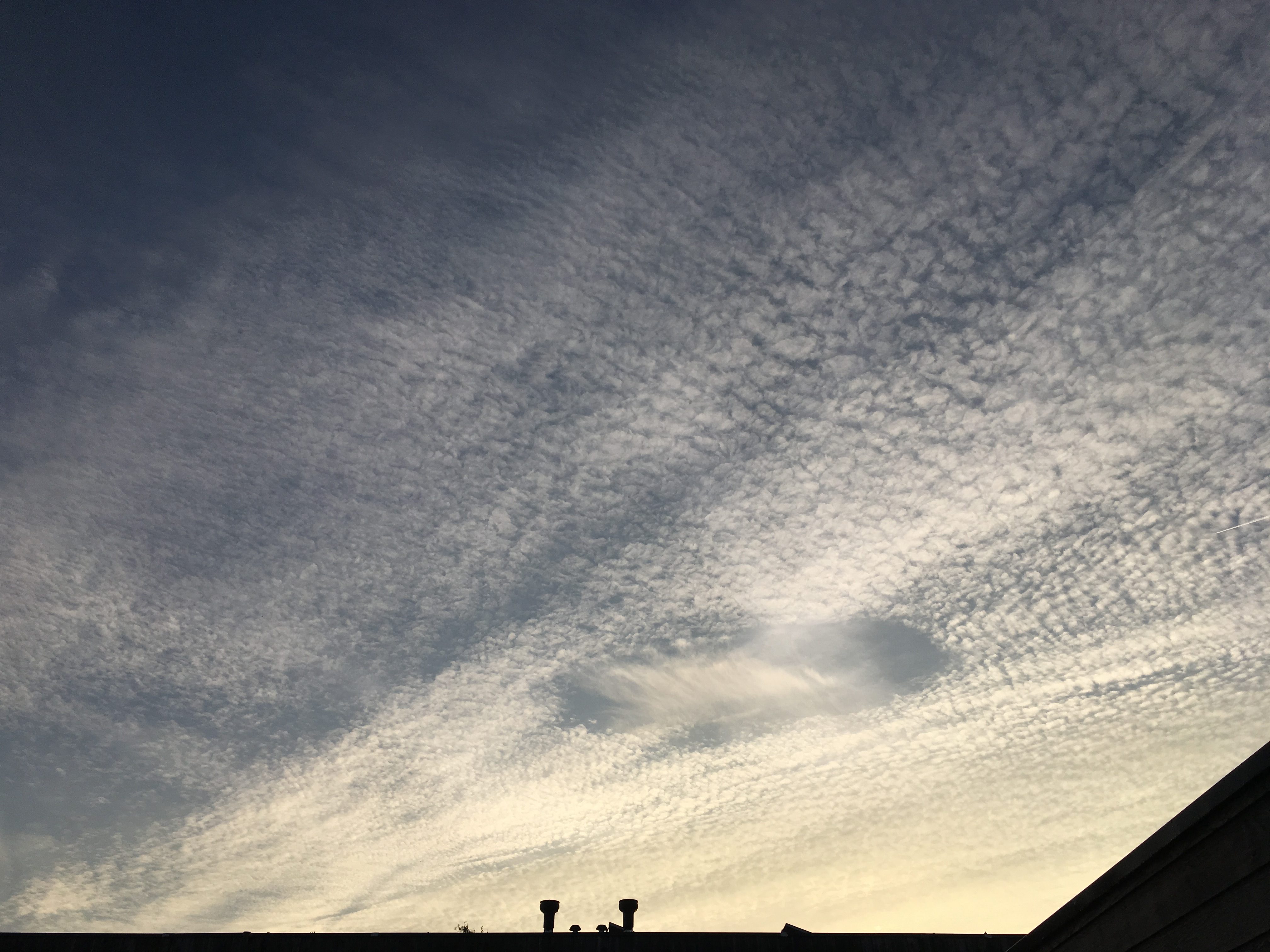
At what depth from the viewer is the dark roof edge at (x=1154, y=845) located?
610cm

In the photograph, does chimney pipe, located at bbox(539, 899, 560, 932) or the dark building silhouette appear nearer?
the dark building silhouette

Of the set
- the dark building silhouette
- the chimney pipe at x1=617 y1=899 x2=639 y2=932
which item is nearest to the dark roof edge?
the dark building silhouette

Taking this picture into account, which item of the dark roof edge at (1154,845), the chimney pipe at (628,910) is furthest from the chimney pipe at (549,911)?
the dark roof edge at (1154,845)

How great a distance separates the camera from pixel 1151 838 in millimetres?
7062

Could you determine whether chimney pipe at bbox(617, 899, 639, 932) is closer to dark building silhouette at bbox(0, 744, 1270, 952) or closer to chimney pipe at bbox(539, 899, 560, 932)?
chimney pipe at bbox(539, 899, 560, 932)

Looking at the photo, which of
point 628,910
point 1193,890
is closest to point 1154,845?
point 1193,890

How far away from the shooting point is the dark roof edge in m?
6.10

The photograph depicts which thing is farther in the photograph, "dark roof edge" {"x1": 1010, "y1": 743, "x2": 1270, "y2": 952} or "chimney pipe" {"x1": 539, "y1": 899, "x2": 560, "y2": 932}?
"chimney pipe" {"x1": 539, "y1": 899, "x2": 560, "y2": 932}

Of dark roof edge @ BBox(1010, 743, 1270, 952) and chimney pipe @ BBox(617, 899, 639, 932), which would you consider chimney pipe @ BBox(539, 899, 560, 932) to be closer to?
chimney pipe @ BBox(617, 899, 639, 932)

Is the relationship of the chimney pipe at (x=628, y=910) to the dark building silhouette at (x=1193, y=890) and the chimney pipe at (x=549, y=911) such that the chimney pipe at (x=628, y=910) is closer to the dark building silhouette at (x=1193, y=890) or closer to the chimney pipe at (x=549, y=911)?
the chimney pipe at (x=549, y=911)

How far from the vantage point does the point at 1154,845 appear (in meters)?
7.02

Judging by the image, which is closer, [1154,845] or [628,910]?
[1154,845]

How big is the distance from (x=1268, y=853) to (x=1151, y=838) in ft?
3.66

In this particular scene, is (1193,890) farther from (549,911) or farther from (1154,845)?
(549,911)
